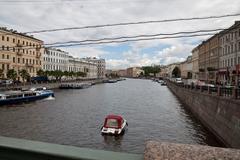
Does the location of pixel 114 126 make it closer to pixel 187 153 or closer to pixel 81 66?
pixel 187 153

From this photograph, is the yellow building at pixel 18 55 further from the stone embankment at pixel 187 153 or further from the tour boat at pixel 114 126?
the stone embankment at pixel 187 153

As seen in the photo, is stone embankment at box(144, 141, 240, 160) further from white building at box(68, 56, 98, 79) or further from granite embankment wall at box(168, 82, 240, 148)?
white building at box(68, 56, 98, 79)

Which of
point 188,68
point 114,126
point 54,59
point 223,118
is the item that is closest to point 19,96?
point 114,126

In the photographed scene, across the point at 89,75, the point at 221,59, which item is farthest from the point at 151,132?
the point at 89,75

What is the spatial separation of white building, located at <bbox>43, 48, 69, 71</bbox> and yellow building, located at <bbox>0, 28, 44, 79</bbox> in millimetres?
11732

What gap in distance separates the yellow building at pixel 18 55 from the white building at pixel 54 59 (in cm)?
1173

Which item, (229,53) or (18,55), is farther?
(18,55)

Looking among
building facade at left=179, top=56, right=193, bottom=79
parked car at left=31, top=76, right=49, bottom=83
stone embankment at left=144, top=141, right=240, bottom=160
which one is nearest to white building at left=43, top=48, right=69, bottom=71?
parked car at left=31, top=76, right=49, bottom=83

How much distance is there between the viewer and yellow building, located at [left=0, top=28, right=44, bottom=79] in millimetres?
61562

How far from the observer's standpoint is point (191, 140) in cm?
1755

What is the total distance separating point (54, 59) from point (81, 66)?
3999 cm

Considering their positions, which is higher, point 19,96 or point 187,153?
point 187,153

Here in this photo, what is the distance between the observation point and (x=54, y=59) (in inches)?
3979

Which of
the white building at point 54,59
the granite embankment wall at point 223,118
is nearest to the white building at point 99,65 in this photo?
the white building at point 54,59
